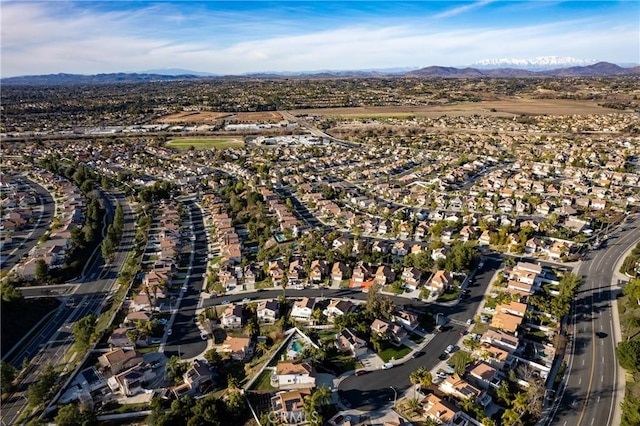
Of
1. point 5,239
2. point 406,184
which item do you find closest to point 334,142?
point 406,184

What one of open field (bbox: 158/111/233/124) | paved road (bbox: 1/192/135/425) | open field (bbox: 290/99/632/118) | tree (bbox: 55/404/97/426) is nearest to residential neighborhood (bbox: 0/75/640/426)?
paved road (bbox: 1/192/135/425)

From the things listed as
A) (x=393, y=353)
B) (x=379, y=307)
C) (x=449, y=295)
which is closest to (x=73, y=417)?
(x=393, y=353)

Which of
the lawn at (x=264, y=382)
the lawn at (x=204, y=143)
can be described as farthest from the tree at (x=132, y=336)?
the lawn at (x=204, y=143)

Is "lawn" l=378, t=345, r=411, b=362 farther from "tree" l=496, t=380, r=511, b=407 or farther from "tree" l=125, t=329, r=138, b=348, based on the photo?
"tree" l=125, t=329, r=138, b=348

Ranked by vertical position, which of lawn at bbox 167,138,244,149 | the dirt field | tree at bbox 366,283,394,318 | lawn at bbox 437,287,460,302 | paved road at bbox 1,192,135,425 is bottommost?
paved road at bbox 1,192,135,425

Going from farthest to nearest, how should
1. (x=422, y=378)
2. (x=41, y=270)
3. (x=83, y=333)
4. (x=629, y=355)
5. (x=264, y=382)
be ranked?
(x=41, y=270)
(x=83, y=333)
(x=264, y=382)
(x=629, y=355)
(x=422, y=378)

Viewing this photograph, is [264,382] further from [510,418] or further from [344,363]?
[510,418]

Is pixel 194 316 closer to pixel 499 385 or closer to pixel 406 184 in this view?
pixel 499 385
